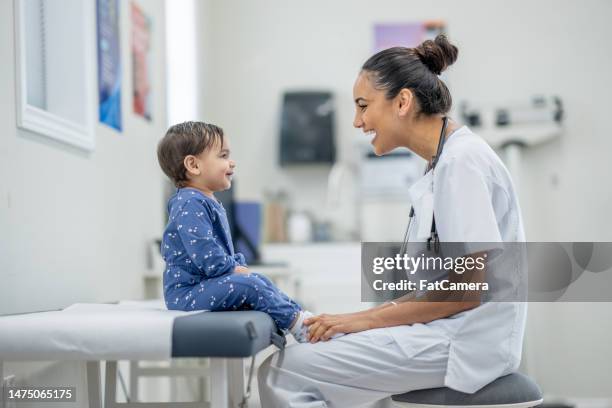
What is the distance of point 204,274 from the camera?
1650mm

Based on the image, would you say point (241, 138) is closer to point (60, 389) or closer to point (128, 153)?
point (128, 153)

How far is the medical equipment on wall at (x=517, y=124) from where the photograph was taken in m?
4.54

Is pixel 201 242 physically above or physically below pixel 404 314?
above

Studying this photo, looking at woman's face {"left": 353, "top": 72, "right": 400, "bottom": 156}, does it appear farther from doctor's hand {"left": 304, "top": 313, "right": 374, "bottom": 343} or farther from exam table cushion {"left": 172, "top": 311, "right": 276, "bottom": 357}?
exam table cushion {"left": 172, "top": 311, "right": 276, "bottom": 357}

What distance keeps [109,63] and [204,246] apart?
133 cm

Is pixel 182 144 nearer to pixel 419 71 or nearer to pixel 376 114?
pixel 376 114

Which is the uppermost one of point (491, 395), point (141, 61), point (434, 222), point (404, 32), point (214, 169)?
point (404, 32)

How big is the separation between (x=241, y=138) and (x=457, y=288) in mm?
3446

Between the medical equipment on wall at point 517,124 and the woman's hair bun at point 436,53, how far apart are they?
2943mm

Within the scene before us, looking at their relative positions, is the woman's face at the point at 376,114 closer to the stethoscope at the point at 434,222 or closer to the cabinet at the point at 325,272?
the stethoscope at the point at 434,222

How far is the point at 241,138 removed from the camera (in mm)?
4863

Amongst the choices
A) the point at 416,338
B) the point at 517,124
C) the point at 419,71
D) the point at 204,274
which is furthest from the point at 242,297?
the point at 517,124

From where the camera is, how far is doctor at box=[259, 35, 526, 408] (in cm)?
151

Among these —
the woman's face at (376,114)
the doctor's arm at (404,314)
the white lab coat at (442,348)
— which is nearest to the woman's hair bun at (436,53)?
the woman's face at (376,114)
